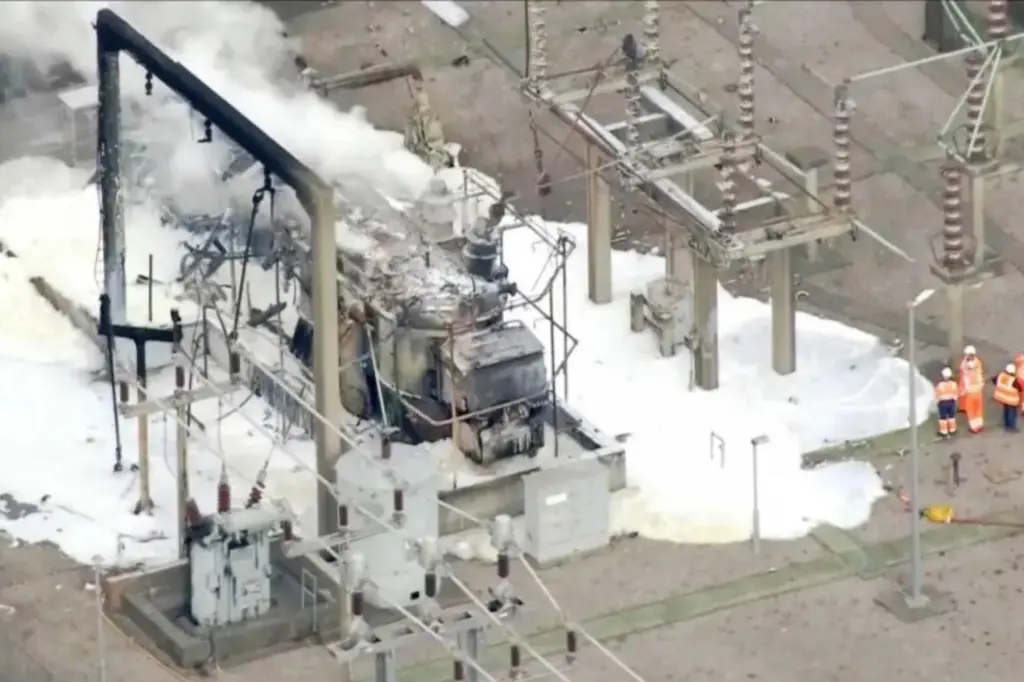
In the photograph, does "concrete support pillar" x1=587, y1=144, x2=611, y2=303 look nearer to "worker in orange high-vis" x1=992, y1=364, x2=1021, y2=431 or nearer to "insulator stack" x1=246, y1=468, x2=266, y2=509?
"worker in orange high-vis" x1=992, y1=364, x2=1021, y2=431

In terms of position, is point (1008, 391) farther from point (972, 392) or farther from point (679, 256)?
point (679, 256)

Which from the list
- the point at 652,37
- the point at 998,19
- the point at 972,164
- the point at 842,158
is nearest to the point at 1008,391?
the point at 972,164

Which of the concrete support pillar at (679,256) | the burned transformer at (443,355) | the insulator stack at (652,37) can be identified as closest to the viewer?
the burned transformer at (443,355)

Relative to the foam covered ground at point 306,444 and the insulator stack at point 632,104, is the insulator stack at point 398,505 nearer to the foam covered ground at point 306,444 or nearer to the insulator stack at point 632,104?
the foam covered ground at point 306,444

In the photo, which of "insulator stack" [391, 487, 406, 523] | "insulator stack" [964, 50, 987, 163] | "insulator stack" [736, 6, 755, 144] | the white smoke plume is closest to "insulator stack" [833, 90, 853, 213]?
"insulator stack" [736, 6, 755, 144]

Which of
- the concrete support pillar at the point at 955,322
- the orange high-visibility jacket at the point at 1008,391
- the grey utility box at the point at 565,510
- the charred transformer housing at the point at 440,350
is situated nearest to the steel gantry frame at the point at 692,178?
the concrete support pillar at the point at 955,322
